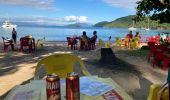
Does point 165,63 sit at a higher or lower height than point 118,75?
higher

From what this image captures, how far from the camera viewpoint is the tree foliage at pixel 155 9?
16.4 m

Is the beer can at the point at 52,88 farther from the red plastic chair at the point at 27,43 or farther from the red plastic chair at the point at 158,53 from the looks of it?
the red plastic chair at the point at 27,43

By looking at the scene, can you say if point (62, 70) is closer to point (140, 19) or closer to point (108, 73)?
point (108, 73)

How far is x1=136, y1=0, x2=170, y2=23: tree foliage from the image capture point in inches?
647

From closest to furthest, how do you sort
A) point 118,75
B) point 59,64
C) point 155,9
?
point 59,64
point 118,75
point 155,9

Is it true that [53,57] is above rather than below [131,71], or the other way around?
above

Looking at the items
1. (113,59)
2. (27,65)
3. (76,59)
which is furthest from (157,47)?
(76,59)

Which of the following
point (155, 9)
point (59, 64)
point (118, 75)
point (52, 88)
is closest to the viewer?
point (52, 88)

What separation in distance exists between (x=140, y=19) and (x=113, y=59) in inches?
257

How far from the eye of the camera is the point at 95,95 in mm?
3562

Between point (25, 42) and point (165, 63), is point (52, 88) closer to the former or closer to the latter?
point (165, 63)

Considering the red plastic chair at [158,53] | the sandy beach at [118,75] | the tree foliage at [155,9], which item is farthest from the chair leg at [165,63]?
the tree foliage at [155,9]

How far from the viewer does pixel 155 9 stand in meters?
17.0

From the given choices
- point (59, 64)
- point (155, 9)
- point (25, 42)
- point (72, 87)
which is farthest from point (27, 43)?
point (72, 87)
